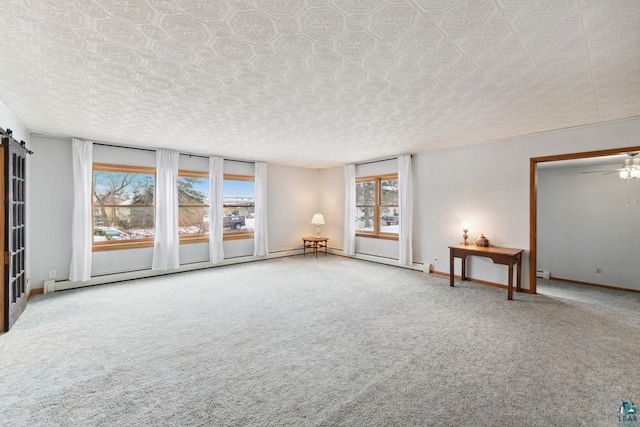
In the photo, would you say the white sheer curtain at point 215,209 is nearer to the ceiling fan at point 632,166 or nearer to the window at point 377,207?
the window at point 377,207

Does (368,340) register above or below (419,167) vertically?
below

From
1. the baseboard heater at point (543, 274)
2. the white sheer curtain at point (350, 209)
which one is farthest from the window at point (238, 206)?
the baseboard heater at point (543, 274)

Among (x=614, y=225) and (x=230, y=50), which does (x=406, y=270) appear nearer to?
(x=614, y=225)

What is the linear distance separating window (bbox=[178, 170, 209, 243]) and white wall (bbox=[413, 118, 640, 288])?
472 cm

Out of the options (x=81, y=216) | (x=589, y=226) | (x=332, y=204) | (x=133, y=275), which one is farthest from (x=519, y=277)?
(x=81, y=216)

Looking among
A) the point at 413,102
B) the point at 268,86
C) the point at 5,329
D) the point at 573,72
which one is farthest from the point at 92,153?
the point at 573,72

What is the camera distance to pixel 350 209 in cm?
728

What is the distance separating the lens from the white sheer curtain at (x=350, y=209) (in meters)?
7.22

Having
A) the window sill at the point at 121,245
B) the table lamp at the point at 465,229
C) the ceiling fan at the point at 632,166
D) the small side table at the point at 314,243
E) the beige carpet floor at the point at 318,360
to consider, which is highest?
the ceiling fan at the point at 632,166

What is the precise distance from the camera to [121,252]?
5203 millimetres

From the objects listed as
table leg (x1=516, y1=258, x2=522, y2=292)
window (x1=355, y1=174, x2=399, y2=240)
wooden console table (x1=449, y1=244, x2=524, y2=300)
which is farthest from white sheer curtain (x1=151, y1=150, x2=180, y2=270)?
table leg (x1=516, y1=258, x2=522, y2=292)

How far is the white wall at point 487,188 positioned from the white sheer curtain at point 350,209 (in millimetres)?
1738

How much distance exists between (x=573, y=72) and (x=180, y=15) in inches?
123

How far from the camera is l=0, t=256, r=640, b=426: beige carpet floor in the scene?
5.99ft
